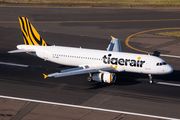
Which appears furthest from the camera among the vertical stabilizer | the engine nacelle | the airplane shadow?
the vertical stabilizer

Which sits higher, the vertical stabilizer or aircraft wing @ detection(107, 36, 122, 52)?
the vertical stabilizer

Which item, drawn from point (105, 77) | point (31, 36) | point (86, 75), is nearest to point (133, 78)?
point (105, 77)

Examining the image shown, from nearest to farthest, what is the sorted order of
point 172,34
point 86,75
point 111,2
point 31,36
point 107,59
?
1. point 107,59
2. point 86,75
3. point 31,36
4. point 172,34
5. point 111,2

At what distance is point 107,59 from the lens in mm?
55469

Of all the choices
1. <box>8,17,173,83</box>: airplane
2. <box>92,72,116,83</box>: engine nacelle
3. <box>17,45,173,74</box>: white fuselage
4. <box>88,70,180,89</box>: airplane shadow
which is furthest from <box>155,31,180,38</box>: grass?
<box>92,72,116,83</box>: engine nacelle

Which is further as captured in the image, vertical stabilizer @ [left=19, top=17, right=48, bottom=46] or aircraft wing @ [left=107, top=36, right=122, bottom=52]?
aircraft wing @ [left=107, top=36, right=122, bottom=52]

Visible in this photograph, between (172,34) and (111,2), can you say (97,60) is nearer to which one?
(172,34)

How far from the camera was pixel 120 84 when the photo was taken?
55844mm

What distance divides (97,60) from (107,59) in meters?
1.90

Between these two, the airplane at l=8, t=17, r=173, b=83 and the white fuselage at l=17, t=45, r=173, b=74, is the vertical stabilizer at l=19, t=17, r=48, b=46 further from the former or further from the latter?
the white fuselage at l=17, t=45, r=173, b=74

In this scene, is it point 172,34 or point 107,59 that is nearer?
point 107,59

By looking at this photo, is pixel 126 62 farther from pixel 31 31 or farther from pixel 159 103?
pixel 31 31

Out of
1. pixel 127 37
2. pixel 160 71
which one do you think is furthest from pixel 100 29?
pixel 160 71

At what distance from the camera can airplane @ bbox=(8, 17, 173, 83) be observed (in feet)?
176
